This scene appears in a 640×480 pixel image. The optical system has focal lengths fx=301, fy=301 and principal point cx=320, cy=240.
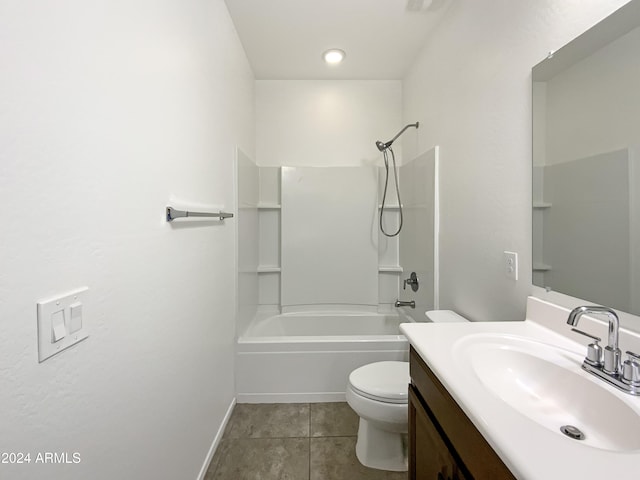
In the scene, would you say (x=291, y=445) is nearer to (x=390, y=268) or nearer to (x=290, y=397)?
(x=290, y=397)

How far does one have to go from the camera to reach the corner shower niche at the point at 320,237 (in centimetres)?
282

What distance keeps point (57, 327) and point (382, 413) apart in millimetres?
1337

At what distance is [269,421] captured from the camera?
6.25 feet

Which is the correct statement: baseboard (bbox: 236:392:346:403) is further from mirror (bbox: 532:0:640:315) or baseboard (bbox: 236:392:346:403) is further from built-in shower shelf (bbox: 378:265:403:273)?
mirror (bbox: 532:0:640:315)

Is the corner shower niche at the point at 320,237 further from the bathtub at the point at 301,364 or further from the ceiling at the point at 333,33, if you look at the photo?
the ceiling at the point at 333,33

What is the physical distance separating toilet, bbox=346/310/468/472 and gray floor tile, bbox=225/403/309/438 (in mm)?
418

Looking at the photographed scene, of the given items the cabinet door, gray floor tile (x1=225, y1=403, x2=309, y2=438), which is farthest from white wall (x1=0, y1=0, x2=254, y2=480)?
the cabinet door

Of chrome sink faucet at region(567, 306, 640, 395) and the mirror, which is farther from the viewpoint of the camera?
the mirror

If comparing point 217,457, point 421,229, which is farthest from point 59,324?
point 421,229

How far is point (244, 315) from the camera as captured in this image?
7.40 ft

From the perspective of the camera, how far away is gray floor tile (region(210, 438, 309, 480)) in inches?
59.2

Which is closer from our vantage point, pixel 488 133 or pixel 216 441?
pixel 488 133

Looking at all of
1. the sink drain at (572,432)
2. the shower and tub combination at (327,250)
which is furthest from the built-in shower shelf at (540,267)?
the shower and tub combination at (327,250)

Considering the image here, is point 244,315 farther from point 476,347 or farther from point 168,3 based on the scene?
point 168,3
